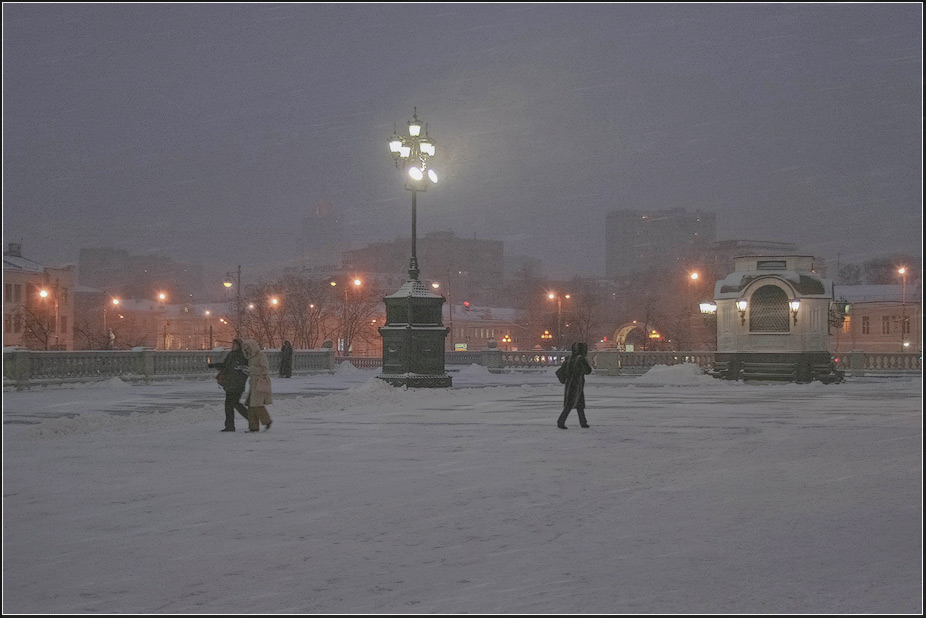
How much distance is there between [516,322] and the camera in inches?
5030

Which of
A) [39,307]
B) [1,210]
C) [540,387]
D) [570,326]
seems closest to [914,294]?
[570,326]

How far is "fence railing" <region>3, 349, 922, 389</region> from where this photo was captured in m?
28.8

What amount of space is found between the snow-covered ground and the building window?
17.4 metres

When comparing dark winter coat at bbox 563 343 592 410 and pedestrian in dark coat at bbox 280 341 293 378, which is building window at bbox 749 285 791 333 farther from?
dark winter coat at bbox 563 343 592 410

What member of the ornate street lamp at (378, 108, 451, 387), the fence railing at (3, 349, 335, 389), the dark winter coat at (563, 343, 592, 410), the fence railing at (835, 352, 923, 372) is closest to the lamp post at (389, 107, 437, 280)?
the ornate street lamp at (378, 108, 451, 387)

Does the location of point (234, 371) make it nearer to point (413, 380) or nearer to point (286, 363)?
point (413, 380)

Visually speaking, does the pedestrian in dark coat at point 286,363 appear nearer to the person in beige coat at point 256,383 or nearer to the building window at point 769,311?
the building window at point 769,311

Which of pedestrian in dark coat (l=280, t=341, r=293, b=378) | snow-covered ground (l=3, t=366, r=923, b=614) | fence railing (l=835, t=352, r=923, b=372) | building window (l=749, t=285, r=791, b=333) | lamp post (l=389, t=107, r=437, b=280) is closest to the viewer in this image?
snow-covered ground (l=3, t=366, r=923, b=614)

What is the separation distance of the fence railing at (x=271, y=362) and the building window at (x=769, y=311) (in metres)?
7.03

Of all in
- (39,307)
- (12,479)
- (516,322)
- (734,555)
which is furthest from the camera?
(516,322)

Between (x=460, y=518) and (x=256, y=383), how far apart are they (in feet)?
27.6

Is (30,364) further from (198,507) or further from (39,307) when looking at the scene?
(39,307)

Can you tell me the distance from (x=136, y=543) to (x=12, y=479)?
13.5ft

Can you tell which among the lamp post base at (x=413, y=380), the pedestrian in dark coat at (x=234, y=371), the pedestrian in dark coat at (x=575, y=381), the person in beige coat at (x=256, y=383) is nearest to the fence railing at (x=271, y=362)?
the pedestrian in dark coat at (x=234, y=371)
